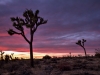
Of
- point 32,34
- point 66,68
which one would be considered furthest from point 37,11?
point 66,68

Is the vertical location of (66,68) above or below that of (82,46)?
below

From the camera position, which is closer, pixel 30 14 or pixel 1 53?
pixel 30 14

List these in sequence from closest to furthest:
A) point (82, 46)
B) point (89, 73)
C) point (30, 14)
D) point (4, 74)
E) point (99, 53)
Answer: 1. point (89, 73)
2. point (4, 74)
3. point (30, 14)
4. point (99, 53)
5. point (82, 46)

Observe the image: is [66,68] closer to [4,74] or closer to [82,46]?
[4,74]

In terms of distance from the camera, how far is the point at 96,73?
1816 cm

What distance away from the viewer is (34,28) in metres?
24.7

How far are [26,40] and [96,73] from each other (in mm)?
9824

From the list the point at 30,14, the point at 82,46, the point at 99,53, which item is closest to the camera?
the point at 30,14

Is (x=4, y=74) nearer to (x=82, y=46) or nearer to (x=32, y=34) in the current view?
(x=32, y=34)

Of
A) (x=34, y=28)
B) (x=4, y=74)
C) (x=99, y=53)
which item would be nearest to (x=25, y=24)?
(x=34, y=28)

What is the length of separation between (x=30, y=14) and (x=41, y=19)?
4.39 ft

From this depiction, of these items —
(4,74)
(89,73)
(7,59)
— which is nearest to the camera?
(89,73)

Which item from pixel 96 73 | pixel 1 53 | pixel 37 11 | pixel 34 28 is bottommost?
pixel 96 73

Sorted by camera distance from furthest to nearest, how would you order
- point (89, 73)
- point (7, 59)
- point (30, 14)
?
1. point (7, 59)
2. point (30, 14)
3. point (89, 73)
